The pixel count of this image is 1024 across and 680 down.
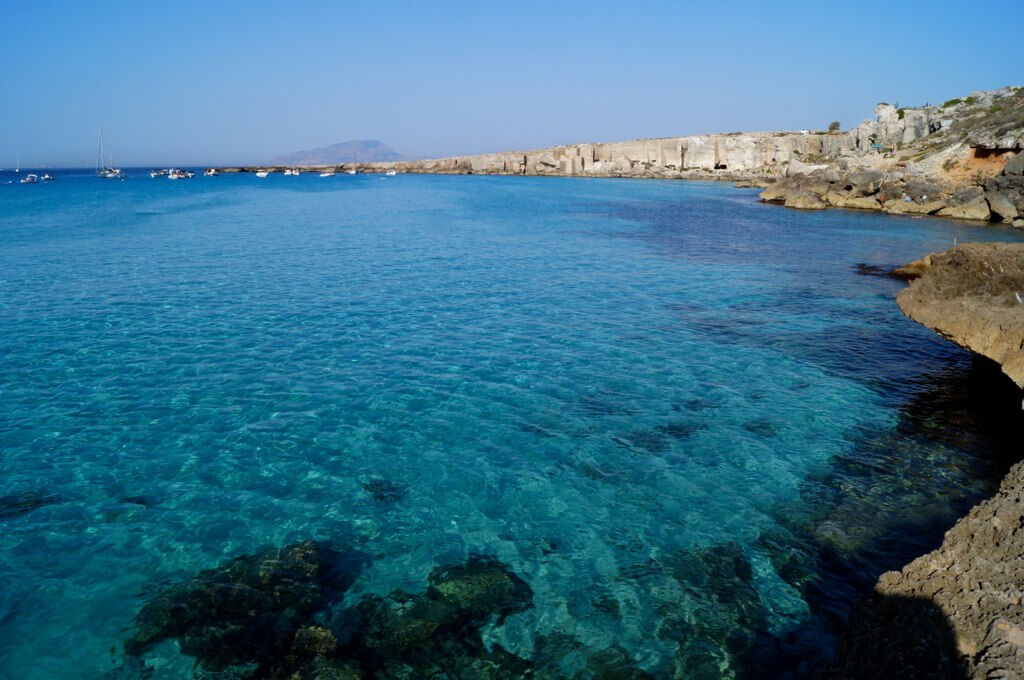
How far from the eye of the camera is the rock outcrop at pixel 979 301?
10.0 m

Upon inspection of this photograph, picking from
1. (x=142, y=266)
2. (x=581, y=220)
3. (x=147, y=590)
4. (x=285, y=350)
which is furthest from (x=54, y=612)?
(x=581, y=220)

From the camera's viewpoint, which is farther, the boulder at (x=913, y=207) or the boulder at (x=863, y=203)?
the boulder at (x=863, y=203)

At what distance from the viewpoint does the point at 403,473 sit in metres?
9.72

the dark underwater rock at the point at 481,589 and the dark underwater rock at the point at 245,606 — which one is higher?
the dark underwater rock at the point at 245,606

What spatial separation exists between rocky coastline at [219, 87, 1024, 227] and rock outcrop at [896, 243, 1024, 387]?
37.6 m

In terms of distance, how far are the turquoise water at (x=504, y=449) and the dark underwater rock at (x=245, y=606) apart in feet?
0.81

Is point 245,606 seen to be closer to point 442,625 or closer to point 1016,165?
point 442,625

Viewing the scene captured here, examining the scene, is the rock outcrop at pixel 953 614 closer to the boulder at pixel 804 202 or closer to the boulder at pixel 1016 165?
the boulder at pixel 1016 165

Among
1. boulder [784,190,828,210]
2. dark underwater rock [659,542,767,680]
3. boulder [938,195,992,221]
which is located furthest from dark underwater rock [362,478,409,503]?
boulder [784,190,828,210]

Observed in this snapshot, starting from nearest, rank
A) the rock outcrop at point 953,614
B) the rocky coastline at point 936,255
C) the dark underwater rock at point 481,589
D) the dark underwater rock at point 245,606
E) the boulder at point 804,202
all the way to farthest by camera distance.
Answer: the rock outcrop at point 953,614
the rocky coastline at point 936,255
the dark underwater rock at point 245,606
the dark underwater rock at point 481,589
the boulder at point 804,202

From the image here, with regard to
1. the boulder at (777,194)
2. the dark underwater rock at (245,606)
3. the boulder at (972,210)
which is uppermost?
the boulder at (777,194)

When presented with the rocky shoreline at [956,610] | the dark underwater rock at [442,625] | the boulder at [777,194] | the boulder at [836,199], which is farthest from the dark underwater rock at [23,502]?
the boulder at [777,194]

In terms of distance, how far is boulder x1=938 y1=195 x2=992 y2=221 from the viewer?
1754 inches

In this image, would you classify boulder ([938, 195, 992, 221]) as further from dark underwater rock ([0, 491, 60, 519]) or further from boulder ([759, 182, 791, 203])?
dark underwater rock ([0, 491, 60, 519])
